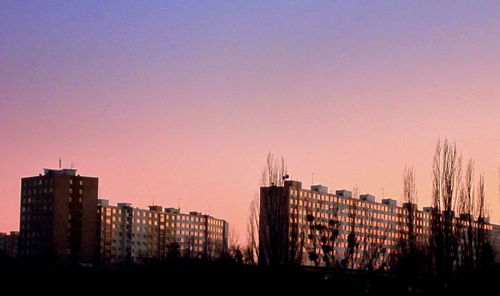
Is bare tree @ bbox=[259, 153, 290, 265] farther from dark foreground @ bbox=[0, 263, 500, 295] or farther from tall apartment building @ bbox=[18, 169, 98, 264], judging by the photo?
tall apartment building @ bbox=[18, 169, 98, 264]

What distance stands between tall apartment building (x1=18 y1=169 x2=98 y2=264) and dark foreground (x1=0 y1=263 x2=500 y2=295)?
146 meters

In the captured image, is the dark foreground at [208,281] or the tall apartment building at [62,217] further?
the tall apartment building at [62,217]

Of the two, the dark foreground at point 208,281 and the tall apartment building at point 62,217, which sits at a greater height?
the tall apartment building at point 62,217

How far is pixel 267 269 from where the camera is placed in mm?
45062

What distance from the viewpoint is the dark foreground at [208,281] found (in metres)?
43.7

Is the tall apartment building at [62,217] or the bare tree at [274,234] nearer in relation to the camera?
the bare tree at [274,234]

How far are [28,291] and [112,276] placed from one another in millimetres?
4443

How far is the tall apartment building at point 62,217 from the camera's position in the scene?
192000 mm

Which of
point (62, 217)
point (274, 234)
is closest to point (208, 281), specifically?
point (274, 234)

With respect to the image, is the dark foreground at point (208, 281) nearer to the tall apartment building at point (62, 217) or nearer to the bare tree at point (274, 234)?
the bare tree at point (274, 234)

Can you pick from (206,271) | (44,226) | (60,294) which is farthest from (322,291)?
(44,226)

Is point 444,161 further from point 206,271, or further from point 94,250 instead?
point 94,250

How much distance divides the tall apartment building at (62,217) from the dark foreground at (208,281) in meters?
146

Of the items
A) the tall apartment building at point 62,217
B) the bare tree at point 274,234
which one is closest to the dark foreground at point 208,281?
the bare tree at point 274,234
